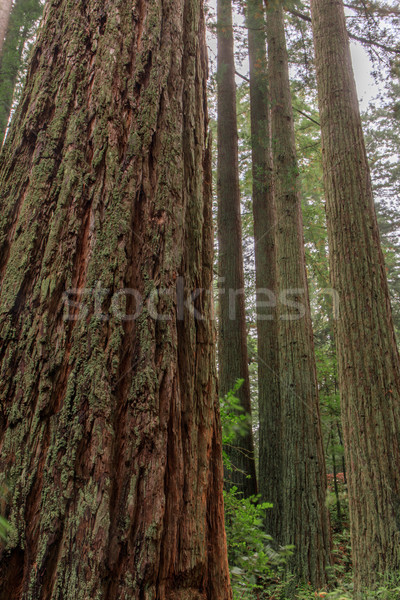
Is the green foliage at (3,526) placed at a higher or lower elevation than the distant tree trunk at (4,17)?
lower

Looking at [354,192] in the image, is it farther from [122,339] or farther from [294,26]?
[294,26]

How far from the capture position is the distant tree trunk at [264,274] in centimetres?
718

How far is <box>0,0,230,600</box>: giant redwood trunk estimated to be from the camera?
38.6 inches

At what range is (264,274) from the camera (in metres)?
8.87

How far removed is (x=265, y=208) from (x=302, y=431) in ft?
17.4

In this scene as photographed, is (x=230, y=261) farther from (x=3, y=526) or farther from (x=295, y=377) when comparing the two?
(x=3, y=526)

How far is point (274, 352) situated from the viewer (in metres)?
8.20

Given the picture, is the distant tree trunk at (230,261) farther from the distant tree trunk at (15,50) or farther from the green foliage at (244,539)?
the distant tree trunk at (15,50)

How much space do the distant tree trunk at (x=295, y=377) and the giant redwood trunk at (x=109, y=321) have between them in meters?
5.11

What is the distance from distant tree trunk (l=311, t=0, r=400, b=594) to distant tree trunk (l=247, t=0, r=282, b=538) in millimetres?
3295

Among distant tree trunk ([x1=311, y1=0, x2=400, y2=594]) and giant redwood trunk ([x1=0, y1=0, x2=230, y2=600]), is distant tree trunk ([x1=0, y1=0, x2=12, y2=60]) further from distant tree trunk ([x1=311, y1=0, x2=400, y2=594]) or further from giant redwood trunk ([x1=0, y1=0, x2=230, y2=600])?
giant redwood trunk ([x1=0, y1=0, x2=230, y2=600])

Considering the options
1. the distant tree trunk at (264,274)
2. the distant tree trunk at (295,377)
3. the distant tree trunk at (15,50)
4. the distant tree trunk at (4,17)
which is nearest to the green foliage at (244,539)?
the distant tree trunk at (295,377)

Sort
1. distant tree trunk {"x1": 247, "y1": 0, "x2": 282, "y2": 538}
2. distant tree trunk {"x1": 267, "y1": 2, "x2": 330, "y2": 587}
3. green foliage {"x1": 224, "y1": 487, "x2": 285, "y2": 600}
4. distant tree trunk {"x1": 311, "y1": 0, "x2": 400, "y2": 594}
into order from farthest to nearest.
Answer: distant tree trunk {"x1": 247, "y1": 0, "x2": 282, "y2": 538} → distant tree trunk {"x1": 267, "y1": 2, "x2": 330, "y2": 587} → distant tree trunk {"x1": 311, "y1": 0, "x2": 400, "y2": 594} → green foliage {"x1": 224, "y1": 487, "x2": 285, "y2": 600}

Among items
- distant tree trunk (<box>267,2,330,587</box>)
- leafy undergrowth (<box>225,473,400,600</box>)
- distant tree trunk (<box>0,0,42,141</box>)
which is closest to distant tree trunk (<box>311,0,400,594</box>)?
leafy undergrowth (<box>225,473,400,600</box>)
